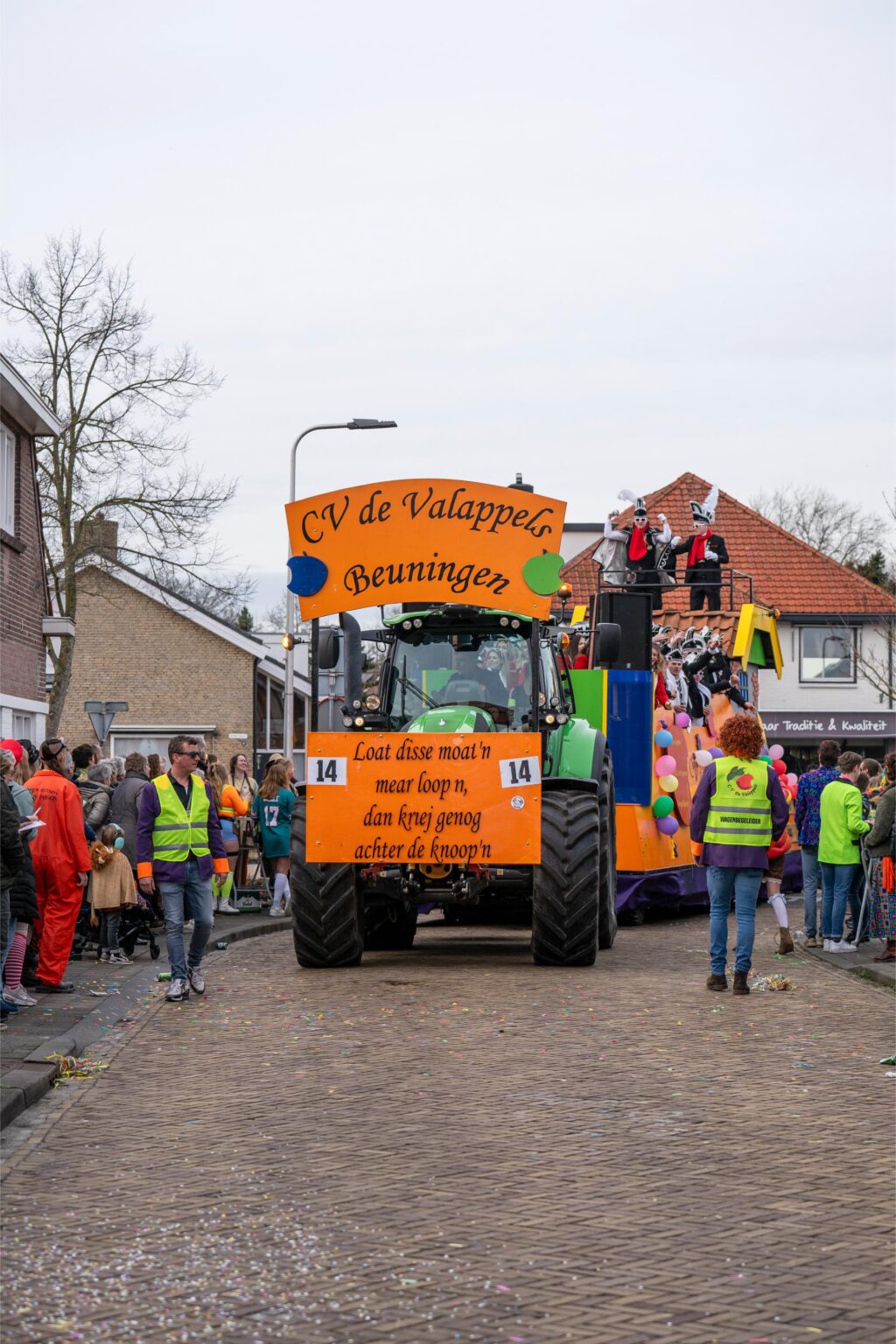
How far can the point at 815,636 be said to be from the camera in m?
49.4

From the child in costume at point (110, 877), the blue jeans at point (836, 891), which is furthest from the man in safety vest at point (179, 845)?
the blue jeans at point (836, 891)

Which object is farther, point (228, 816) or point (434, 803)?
point (228, 816)

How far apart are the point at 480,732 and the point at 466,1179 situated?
722 cm

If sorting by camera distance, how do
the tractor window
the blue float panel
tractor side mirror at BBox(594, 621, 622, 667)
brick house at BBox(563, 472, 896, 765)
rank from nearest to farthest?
the tractor window < tractor side mirror at BBox(594, 621, 622, 667) < the blue float panel < brick house at BBox(563, 472, 896, 765)

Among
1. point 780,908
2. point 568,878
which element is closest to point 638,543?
point 780,908

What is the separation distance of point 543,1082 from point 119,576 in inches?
1517

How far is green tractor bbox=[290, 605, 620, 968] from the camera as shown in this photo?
44.5 ft

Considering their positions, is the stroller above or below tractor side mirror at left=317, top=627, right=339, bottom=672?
below

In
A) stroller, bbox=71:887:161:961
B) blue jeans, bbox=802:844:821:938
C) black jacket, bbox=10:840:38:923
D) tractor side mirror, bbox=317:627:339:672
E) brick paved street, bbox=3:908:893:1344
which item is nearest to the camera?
brick paved street, bbox=3:908:893:1344

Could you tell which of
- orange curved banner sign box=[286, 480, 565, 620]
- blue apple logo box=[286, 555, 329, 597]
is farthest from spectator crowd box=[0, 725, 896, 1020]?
orange curved banner sign box=[286, 480, 565, 620]

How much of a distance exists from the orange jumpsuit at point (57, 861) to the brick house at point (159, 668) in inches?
1305

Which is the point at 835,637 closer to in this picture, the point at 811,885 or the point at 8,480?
the point at 8,480

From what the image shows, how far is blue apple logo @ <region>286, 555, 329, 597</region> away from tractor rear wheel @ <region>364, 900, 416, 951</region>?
318 cm

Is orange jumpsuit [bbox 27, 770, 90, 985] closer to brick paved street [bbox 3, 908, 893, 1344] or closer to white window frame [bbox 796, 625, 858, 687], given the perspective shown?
brick paved street [bbox 3, 908, 893, 1344]
